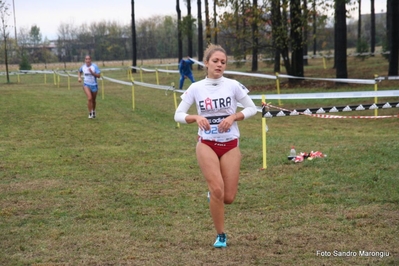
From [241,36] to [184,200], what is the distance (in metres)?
24.1

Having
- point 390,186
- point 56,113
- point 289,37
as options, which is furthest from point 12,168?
point 289,37

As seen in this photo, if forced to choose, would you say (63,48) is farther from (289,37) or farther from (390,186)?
(390,186)

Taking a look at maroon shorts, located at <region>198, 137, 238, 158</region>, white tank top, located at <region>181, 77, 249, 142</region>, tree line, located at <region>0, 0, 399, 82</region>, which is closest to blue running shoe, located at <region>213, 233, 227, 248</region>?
maroon shorts, located at <region>198, 137, 238, 158</region>

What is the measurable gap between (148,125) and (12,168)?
743cm

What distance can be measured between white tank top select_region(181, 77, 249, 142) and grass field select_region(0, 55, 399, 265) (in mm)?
1200

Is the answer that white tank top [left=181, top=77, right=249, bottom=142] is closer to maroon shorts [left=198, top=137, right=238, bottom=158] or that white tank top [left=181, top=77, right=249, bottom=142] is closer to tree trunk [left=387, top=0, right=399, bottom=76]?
maroon shorts [left=198, top=137, right=238, bottom=158]

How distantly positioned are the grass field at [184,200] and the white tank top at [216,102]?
120 centimetres

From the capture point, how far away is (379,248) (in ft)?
20.7

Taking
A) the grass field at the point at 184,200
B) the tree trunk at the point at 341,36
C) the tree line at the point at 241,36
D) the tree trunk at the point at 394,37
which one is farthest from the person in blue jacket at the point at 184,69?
the grass field at the point at 184,200

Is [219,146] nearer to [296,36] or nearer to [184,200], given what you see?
[184,200]

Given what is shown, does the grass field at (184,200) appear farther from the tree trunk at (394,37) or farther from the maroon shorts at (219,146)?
the tree trunk at (394,37)

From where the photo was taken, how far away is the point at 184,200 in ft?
30.0

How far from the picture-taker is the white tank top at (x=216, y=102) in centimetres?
647

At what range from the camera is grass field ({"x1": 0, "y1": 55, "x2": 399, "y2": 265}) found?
6.45m
